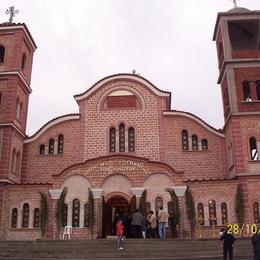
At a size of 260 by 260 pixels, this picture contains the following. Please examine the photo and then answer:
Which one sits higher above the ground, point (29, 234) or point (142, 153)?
point (142, 153)

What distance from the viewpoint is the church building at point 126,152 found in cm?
2486

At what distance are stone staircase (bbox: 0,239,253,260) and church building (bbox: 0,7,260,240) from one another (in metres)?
4.76

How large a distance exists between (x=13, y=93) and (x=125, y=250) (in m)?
15.2

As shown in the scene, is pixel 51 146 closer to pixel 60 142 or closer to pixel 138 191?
pixel 60 142

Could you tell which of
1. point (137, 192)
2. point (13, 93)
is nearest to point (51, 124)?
point (13, 93)

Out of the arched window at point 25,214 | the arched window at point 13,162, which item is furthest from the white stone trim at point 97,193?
the arched window at point 13,162

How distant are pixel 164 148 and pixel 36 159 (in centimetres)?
919

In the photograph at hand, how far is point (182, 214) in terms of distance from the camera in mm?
24438

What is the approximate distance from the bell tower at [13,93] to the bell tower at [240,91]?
14.5 m

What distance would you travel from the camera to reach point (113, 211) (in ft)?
87.9

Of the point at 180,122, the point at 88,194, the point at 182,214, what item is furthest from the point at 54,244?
the point at 180,122

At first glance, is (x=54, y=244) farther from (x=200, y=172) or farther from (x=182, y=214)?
(x=200, y=172)

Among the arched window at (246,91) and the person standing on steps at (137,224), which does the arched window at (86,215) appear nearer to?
the person standing on steps at (137,224)

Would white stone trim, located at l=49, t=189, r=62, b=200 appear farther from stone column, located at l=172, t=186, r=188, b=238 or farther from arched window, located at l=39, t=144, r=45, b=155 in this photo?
stone column, located at l=172, t=186, r=188, b=238
